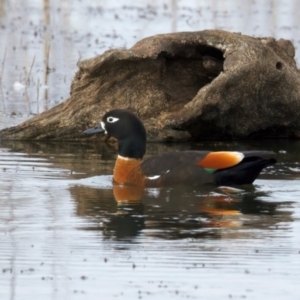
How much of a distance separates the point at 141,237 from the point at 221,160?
2.27 m

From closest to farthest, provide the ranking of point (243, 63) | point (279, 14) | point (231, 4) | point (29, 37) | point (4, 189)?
point (4, 189) → point (243, 63) → point (29, 37) → point (279, 14) → point (231, 4)

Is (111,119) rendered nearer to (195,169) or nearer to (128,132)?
(128,132)

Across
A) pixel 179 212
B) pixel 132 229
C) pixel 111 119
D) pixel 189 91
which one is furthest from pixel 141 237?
pixel 189 91

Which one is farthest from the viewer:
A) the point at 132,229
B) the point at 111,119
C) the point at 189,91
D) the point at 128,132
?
the point at 189,91

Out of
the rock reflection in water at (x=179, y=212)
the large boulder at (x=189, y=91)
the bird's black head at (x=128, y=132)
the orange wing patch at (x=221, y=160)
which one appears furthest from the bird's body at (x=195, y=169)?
the large boulder at (x=189, y=91)

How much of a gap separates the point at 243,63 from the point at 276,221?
168 inches

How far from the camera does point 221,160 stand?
9.70m

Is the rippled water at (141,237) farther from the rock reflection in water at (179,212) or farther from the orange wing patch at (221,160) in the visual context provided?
the orange wing patch at (221,160)

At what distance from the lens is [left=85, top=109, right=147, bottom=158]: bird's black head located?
10.2 metres

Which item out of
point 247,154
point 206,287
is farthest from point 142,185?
point 206,287

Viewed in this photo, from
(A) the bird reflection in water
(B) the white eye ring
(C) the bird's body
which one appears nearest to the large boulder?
(B) the white eye ring

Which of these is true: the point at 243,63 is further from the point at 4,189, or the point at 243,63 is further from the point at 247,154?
the point at 4,189

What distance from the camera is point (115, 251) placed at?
716cm

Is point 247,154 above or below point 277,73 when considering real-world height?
below
